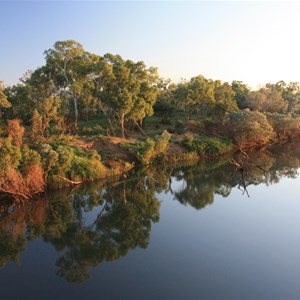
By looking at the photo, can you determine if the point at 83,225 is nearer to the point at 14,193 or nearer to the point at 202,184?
the point at 14,193

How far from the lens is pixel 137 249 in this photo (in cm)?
1462

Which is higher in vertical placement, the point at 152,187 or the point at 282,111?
the point at 282,111

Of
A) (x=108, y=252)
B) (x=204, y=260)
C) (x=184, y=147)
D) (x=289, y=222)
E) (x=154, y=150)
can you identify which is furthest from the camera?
(x=184, y=147)

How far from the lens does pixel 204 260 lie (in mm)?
13398

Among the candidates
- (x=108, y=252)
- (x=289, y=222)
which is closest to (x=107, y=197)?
(x=108, y=252)

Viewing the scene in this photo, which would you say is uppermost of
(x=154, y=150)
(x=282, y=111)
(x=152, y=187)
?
(x=282, y=111)

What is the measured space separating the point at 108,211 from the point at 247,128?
25588 millimetres

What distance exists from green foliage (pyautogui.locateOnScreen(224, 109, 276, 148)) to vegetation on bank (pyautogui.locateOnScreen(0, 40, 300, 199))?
13 cm

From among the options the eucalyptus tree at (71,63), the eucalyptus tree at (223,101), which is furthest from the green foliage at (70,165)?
the eucalyptus tree at (223,101)

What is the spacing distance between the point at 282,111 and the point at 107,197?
4617 centimetres

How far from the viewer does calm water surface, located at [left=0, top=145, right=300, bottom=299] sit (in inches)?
449

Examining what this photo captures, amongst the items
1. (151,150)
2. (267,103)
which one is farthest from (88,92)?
(267,103)

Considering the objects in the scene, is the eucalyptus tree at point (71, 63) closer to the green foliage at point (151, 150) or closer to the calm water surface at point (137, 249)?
the green foliage at point (151, 150)

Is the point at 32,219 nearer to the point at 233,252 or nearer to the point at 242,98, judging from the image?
the point at 233,252
